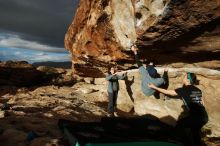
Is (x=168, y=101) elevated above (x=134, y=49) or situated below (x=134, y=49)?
below

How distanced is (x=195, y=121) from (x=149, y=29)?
215 centimetres

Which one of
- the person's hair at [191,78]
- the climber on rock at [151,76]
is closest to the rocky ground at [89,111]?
the person's hair at [191,78]

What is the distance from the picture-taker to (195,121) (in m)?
5.37

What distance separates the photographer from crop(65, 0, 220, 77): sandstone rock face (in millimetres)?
5590

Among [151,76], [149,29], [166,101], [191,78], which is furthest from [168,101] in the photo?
[149,29]

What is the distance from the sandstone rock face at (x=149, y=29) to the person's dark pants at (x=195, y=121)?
1635 mm

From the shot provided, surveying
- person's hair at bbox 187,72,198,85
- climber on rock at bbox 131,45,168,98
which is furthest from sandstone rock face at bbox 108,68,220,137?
climber on rock at bbox 131,45,168,98

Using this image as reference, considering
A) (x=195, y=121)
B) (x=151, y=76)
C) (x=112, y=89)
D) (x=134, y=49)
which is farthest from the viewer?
(x=112, y=89)

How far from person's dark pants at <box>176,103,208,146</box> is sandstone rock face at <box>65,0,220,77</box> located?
1635 mm

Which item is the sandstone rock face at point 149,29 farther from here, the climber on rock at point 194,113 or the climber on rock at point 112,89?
the climber on rock at point 194,113

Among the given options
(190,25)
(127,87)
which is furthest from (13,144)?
(127,87)

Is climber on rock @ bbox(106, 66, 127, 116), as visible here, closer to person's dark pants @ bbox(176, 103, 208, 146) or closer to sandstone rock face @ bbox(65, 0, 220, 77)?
sandstone rock face @ bbox(65, 0, 220, 77)

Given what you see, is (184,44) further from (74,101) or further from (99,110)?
(74,101)

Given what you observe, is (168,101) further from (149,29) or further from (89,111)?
(149,29)
